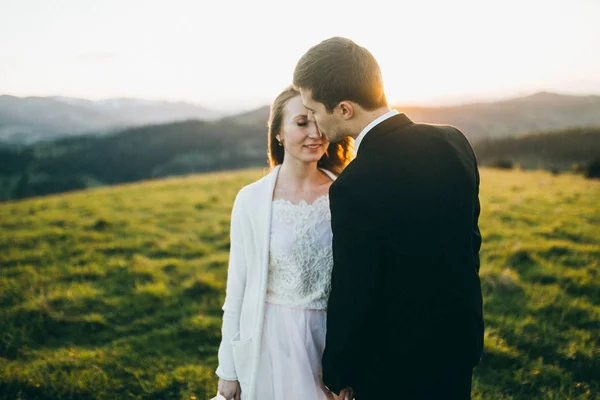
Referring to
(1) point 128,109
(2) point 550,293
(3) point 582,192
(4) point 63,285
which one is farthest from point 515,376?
(1) point 128,109

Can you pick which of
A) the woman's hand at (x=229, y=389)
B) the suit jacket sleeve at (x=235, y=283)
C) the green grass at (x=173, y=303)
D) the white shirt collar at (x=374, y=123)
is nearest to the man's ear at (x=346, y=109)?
the white shirt collar at (x=374, y=123)

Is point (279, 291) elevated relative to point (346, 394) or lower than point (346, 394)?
elevated

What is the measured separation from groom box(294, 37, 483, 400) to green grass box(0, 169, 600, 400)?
265 centimetres

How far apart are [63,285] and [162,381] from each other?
3.55m

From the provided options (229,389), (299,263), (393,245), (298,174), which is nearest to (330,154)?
(298,174)

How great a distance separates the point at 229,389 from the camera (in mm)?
2838

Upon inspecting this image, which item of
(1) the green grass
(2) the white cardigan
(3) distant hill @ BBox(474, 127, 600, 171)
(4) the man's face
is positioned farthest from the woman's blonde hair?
(3) distant hill @ BBox(474, 127, 600, 171)

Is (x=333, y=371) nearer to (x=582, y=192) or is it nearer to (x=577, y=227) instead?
(x=577, y=227)

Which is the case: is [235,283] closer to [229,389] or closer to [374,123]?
[229,389]

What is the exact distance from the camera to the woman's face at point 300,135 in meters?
2.85

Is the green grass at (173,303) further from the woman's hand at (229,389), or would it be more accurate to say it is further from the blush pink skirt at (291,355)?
the blush pink skirt at (291,355)

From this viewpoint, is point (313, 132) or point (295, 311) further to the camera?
point (313, 132)

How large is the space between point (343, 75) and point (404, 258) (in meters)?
0.99

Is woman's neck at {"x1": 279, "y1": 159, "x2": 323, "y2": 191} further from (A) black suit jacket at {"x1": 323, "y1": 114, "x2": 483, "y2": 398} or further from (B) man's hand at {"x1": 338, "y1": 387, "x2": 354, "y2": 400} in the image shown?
(B) man's hand at {"x1": 338, "y1": 387, "x2": 354, "y2": 400}
